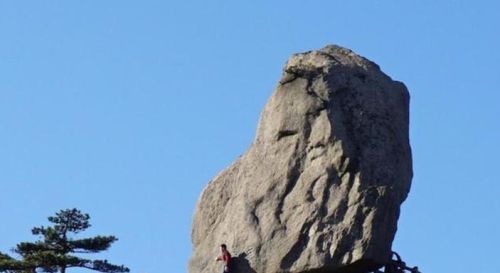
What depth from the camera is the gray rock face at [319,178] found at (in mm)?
34062

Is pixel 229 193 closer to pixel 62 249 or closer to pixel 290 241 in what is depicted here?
pixel 290 241

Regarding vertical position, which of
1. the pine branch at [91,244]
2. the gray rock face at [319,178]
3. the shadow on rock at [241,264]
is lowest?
the shadow on rock at [241,264]

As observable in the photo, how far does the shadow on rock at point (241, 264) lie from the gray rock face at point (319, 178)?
0.10ft

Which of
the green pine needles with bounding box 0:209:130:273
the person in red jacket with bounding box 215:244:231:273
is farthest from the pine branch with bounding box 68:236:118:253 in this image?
the person in red jacket with bounding box 215:244:231:273

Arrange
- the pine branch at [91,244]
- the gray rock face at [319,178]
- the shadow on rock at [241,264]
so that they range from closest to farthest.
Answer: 1. the gray rock face at [319,178]
2. the shadow on rock at [241,264]
3. the pine branch at [91,244]

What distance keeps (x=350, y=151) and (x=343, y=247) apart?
7.06ft

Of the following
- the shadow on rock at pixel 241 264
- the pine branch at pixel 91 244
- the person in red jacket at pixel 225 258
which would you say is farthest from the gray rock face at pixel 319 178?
the pine branch at pixel 91 244

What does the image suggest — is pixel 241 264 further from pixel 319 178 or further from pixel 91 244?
pixel 91 244

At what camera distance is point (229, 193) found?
36969mm

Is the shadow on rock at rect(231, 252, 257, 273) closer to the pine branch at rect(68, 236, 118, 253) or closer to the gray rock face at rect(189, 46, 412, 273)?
the gray rock face at rect(189, 46, 412, 273)

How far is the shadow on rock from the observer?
34969mm

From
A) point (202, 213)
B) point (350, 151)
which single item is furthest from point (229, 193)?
point (350, 151)

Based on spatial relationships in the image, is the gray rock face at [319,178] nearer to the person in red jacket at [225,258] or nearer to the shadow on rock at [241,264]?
the shadow on rock at [241,264]

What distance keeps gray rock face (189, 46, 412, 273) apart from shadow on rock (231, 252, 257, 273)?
0.10ft
